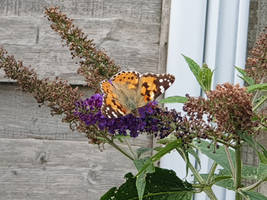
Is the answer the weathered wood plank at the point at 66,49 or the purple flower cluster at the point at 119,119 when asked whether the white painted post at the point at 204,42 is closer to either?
the weathered wood plank at the point at 66,49

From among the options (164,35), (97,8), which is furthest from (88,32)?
(164,35)

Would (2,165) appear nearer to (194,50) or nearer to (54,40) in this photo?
(54,40)

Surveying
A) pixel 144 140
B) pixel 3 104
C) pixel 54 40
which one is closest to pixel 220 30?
pixel 144 140

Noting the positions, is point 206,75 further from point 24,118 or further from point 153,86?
point 24,118

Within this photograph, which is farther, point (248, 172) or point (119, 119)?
point (248, 172)

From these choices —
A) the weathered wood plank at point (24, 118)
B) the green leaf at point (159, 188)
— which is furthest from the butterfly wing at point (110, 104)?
the weathered wood plank at point (24, 118)

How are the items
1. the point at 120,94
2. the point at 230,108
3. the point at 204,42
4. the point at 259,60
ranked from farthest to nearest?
the point at 204,42 → the point at 120,94 → the point at 259,60 → the point at 230,108
